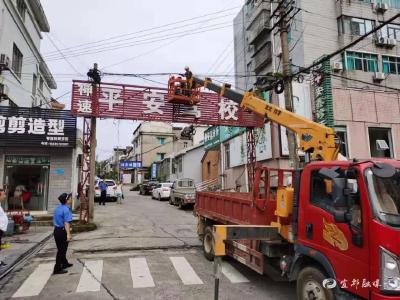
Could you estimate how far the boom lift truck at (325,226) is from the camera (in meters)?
4.21

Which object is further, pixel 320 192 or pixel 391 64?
pixel 391 64

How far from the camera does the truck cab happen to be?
13.5 feet

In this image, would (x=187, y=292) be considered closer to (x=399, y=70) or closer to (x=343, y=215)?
(x=343, y=215)

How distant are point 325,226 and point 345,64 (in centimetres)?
Answer: 2503

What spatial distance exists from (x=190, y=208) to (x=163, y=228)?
8722mm

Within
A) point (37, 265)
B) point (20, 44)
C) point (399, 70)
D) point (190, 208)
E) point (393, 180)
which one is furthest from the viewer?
point (399, 70)

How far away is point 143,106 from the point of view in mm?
15695

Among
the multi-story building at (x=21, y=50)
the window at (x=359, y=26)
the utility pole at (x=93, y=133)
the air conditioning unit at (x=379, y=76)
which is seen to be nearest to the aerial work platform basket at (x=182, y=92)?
the utility pole at (x=93, y=133)

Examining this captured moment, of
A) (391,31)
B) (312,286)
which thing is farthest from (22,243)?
(391,31)

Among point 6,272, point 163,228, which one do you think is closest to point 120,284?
point 6,272

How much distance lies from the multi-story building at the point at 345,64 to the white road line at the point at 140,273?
10.8m

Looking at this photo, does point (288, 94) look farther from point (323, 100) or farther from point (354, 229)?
point (354, 229)

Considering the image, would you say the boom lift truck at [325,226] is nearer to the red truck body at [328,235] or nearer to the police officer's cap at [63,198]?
the red truck body at [328,235]

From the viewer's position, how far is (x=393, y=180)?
4578 mm
